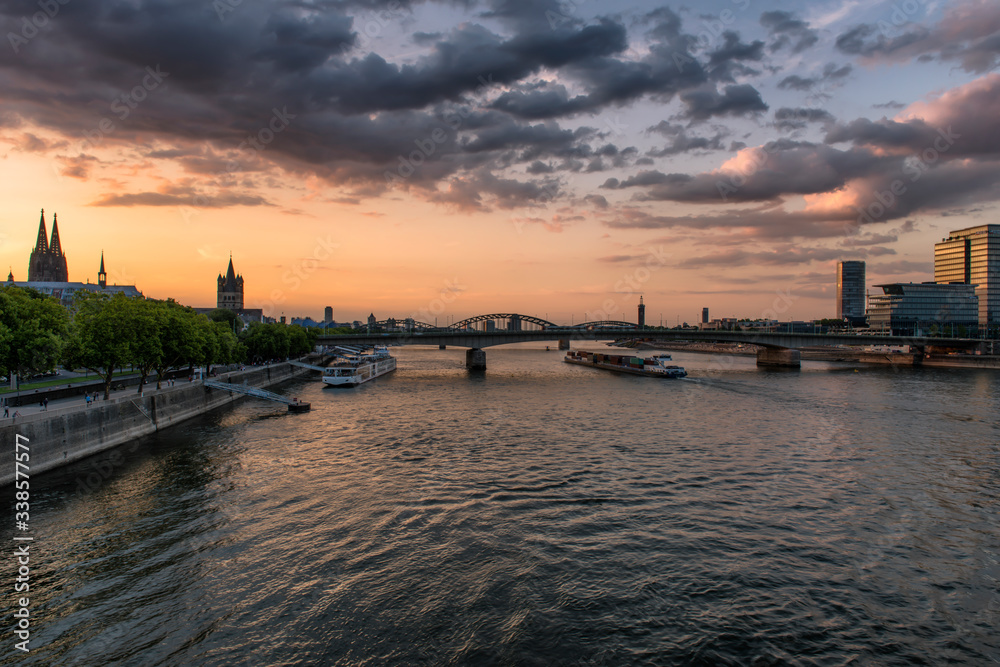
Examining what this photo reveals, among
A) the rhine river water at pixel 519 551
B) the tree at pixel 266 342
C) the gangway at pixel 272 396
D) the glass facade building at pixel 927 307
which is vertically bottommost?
the rhine river water at pixel 519 551

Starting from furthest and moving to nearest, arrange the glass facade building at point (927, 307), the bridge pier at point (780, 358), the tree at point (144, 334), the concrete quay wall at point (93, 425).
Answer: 1. the glass facade building at point (927, 307)
2. the bridge pier at point (780, 358)
3. the tree at point (144, 334)
4. the concrete quay wall at point (93, 425)

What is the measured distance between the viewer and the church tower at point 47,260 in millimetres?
162625

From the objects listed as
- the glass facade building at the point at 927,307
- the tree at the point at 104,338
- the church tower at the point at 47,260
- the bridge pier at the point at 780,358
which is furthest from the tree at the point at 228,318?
the glass facade building at the point at 927,307

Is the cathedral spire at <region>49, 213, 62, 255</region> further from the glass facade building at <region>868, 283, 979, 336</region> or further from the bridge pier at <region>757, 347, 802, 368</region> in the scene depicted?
the glass facade building at <region>868, 283, 979, 336</region>

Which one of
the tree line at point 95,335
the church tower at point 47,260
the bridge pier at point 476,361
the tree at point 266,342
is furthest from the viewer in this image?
the church tower at point 47,260

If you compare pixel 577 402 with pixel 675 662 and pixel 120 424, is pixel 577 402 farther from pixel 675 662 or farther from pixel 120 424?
pixel 675 662

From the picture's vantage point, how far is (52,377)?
2149 inches

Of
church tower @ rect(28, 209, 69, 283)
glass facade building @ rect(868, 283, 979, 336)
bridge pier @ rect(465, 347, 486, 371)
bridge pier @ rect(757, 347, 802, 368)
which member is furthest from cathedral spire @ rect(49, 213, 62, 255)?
glass facade building @ rect(868, 283, 979, 336)

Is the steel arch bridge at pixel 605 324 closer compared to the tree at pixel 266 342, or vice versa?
the tree at pixel 266 342

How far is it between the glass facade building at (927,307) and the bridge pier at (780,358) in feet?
337

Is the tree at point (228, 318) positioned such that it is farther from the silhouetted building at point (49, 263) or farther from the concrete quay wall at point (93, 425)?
the silhouetted building at point (49, 263)

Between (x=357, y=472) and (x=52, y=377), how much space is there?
159 ft

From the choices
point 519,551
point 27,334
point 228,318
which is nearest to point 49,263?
point 228,318

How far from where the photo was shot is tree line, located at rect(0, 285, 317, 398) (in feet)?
99.5
